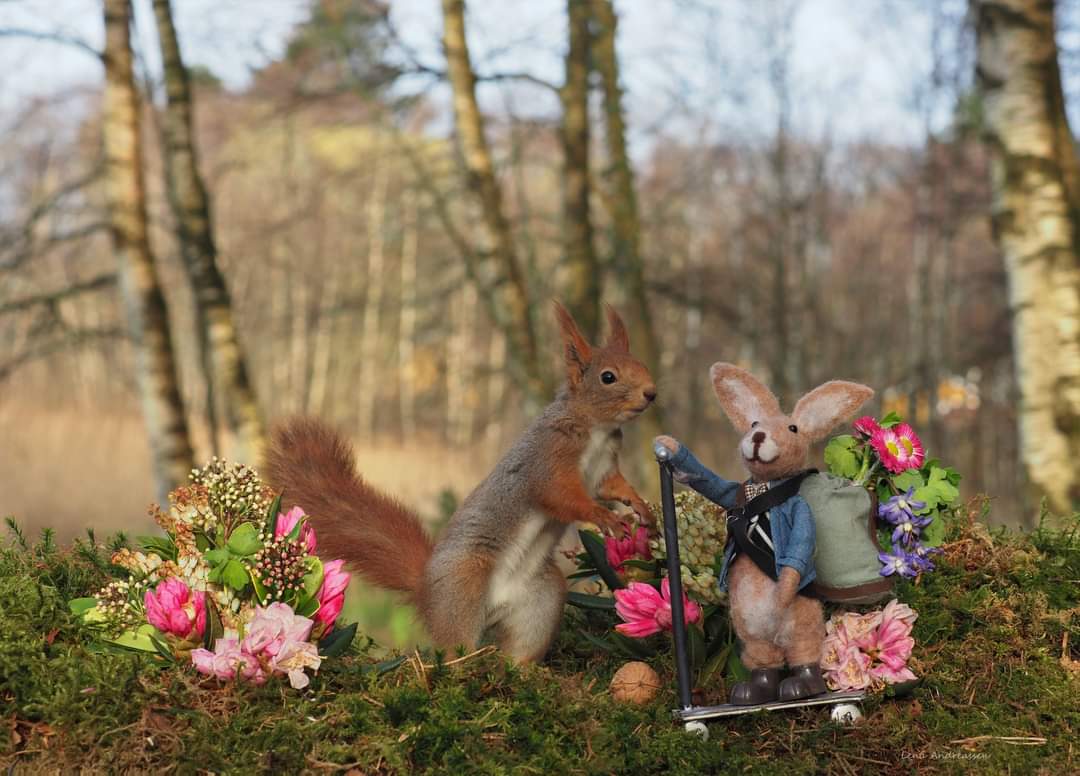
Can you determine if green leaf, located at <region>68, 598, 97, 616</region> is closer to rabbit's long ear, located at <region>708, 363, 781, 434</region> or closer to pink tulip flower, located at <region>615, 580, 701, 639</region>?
pink tulip flower, located at <region>615, 580, 701, 639</region>

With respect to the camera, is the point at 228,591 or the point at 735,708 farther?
the point at 228,591

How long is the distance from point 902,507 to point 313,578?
5.42 ft

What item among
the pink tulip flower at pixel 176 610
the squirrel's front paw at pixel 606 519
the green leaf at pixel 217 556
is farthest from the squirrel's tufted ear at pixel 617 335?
the pink tulip flower at pixel 176 610

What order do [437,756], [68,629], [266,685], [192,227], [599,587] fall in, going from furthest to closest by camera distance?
[192,227] < [599,587] < [68,629] < [266,685] < [437,756]

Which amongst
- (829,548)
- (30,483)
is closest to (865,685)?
(829,548)

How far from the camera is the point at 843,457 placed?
3.04 metres

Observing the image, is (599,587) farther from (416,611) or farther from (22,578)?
(22,578)

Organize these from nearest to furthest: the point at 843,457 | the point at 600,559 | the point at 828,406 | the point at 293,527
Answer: the point at 828,406 → the point at 293,527 → the point at 843,457 → the point at 600,559

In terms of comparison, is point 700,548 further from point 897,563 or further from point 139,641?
point 139,641

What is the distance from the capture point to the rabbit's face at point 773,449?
2578 millimetres

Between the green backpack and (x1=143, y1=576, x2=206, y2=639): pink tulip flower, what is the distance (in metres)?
1.57

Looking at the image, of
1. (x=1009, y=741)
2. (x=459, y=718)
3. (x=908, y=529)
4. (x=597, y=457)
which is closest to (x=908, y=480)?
(x=908, y=529)

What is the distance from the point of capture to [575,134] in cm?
827

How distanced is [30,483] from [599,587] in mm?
10314
